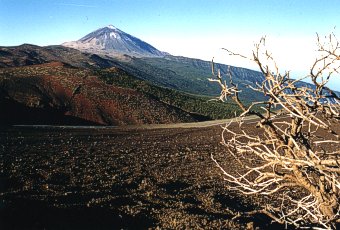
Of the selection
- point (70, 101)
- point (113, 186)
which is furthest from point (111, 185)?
point (70, 101)

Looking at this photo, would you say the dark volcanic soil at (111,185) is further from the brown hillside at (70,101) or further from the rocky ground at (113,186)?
the brown hillside at (70,101)

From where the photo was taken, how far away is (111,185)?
16.7 meters

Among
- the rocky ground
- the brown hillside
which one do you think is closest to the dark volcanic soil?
the rocky ground

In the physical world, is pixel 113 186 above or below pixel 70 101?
below

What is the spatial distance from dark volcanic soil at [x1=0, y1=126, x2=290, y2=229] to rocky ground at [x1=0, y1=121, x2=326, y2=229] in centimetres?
3

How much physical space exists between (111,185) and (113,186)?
0.14 meters

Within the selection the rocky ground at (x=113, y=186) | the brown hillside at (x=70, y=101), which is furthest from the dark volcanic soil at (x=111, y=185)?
the brown hillside at (x=70, y=101)

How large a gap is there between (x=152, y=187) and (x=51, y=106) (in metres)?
29.9

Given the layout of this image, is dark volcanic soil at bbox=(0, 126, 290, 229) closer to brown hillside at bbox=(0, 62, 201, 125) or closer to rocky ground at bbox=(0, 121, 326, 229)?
rocky ground at bbox=(0, 121, 326, 229)

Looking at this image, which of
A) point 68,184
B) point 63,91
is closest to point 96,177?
point 68,184

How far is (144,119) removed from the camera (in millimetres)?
46969

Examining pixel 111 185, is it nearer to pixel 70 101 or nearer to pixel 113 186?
pixel 113 186

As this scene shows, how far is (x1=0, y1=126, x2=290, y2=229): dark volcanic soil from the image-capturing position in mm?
12275

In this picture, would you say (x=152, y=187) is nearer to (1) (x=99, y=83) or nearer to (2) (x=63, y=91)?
(2) (x=63, y=91)
